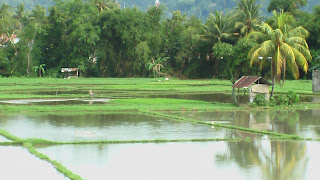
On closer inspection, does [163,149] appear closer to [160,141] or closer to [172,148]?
[172,148]

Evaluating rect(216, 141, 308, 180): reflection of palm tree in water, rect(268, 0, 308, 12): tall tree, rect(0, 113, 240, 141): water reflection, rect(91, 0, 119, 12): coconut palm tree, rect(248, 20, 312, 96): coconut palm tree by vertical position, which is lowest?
rect(216, 141, 308, 180): reflection of palm tree in water

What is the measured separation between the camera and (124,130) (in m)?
16.1

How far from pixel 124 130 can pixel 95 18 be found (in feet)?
132

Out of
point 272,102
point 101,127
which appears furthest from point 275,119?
point 101,127

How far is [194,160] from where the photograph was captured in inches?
457

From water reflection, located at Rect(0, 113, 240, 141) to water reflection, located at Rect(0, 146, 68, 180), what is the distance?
228cm

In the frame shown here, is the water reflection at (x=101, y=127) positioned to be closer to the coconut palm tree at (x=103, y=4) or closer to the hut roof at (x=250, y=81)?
the hut roof at (x=250, y=81)

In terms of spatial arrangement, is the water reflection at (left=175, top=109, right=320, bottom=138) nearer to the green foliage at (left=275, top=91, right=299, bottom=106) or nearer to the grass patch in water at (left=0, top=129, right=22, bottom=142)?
the green foliage at (left=275, top=91, right=299, bottom=106)

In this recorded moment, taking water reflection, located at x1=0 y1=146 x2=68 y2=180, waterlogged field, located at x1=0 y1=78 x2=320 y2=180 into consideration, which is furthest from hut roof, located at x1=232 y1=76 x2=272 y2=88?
water reflection, located at x1=0 y1=146 x2=68 y2=180

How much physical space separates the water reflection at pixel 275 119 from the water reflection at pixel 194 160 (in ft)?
8.20

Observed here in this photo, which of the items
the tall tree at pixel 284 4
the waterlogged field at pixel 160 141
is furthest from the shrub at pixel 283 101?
the tall tree at pixel 284 4

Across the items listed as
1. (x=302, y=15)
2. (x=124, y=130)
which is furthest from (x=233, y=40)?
(x=124, y=130)

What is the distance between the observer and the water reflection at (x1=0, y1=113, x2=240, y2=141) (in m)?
14.9

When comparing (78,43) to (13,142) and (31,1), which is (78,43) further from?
(31,1)
